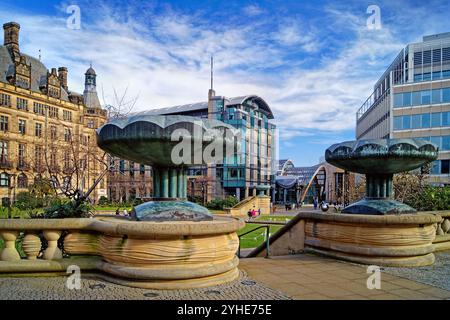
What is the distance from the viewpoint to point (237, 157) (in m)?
58.8

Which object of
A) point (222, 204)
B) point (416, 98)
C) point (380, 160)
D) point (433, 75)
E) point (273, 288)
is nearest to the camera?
point (273, 288)

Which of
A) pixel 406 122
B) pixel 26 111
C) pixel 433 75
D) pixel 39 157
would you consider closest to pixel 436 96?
pixel 433 75

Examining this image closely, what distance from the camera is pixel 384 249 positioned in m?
6.68

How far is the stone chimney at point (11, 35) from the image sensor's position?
5459cm

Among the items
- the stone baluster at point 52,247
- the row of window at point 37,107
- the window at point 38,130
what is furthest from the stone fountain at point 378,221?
the window at point 38,130

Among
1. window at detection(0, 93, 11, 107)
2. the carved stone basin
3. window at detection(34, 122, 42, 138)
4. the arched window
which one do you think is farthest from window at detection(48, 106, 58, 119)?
the carved stone basin

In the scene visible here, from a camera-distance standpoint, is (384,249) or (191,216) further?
(384,249)

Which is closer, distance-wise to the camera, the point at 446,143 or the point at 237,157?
the point at 446,143

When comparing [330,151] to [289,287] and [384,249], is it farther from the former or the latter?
[289,287]

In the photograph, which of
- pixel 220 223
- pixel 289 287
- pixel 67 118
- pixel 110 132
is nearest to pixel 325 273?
pixel 289 287

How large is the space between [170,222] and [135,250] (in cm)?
73

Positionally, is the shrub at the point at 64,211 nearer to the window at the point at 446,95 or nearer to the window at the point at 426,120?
the window at the point at 426,120

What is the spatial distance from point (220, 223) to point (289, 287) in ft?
4.31

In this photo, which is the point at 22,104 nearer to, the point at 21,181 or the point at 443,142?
the point at 21,181
